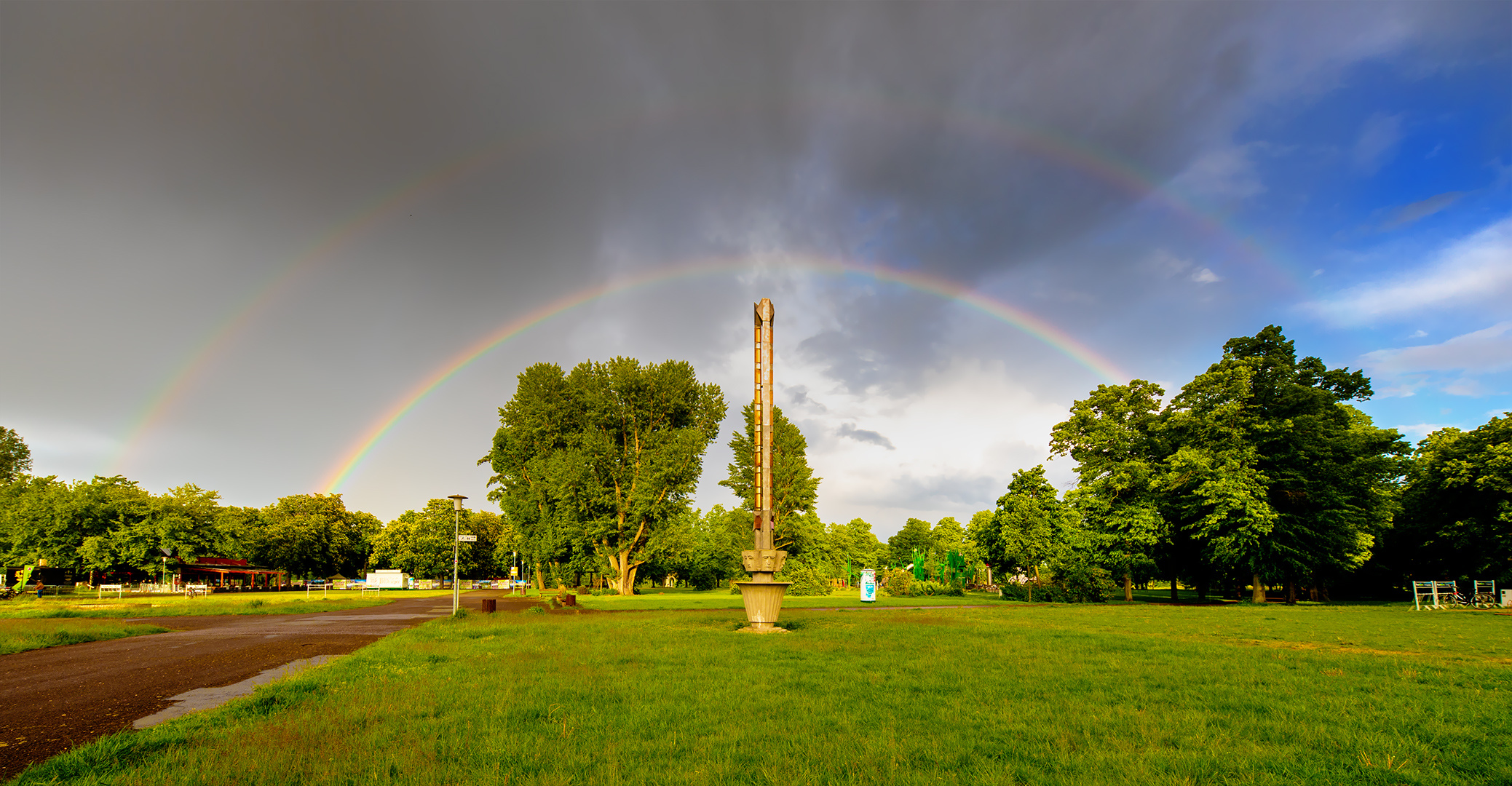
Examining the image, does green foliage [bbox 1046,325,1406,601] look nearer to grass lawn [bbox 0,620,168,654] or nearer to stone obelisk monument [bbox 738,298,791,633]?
stone obelisk monument [bbox 738,298,791,633]

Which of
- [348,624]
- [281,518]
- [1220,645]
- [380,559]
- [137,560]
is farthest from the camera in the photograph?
[380,559]

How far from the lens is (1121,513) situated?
144 ft

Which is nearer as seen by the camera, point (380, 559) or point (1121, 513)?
point (1121, 513)

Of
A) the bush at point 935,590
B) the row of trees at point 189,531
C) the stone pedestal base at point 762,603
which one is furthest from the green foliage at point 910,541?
the stone pedestal base at point 762,603

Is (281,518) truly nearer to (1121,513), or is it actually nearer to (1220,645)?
(1121,513)

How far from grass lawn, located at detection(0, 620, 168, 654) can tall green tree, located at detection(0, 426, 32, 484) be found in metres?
105

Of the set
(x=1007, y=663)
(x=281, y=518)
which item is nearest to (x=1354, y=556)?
(x=1007, y=663)

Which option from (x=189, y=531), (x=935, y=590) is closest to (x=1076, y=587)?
(x=935, y=590)

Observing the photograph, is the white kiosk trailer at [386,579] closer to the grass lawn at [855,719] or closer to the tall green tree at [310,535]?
the tall green tree at [310,535]

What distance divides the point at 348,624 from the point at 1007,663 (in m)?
24.8

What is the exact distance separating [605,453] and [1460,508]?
55.8 meters

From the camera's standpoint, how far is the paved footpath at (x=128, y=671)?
848 cm

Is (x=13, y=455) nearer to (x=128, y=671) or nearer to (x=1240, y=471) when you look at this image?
(x=128, y=671)

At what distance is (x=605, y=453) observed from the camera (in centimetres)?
5447
